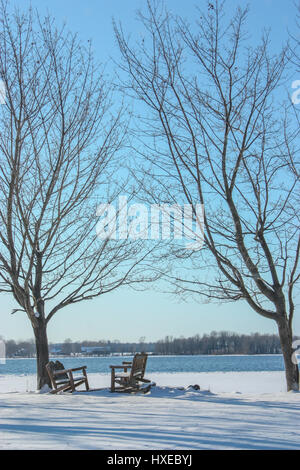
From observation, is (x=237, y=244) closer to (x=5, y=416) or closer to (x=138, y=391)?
(x=138, y=391)

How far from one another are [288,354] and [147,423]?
6054 millimetres

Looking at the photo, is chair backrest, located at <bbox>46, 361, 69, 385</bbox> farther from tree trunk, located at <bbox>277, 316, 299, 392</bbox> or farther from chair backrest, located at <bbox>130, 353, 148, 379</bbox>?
tree trunk, located at <bbox>277, 316, 299, 392</bbox>

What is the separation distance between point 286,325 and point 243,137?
4278mm

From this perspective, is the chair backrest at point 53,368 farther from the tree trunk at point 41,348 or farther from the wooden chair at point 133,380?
the wooden chair at point 133,380

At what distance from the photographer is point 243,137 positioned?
11.3 metres

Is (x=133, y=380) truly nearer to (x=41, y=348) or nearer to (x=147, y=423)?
(x=41, y=348)

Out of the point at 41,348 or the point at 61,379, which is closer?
the point at 61,379

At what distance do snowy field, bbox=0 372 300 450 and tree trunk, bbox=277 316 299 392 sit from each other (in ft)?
7.65

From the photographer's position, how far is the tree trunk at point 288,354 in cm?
1048

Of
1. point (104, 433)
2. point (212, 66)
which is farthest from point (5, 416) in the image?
point (212, 66)

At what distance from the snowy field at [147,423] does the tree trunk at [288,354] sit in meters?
2.33

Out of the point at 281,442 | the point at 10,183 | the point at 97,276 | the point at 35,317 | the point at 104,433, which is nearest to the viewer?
the point at 281,442

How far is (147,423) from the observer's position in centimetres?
536

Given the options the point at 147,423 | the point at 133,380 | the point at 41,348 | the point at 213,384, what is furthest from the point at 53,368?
the point at 213,384
